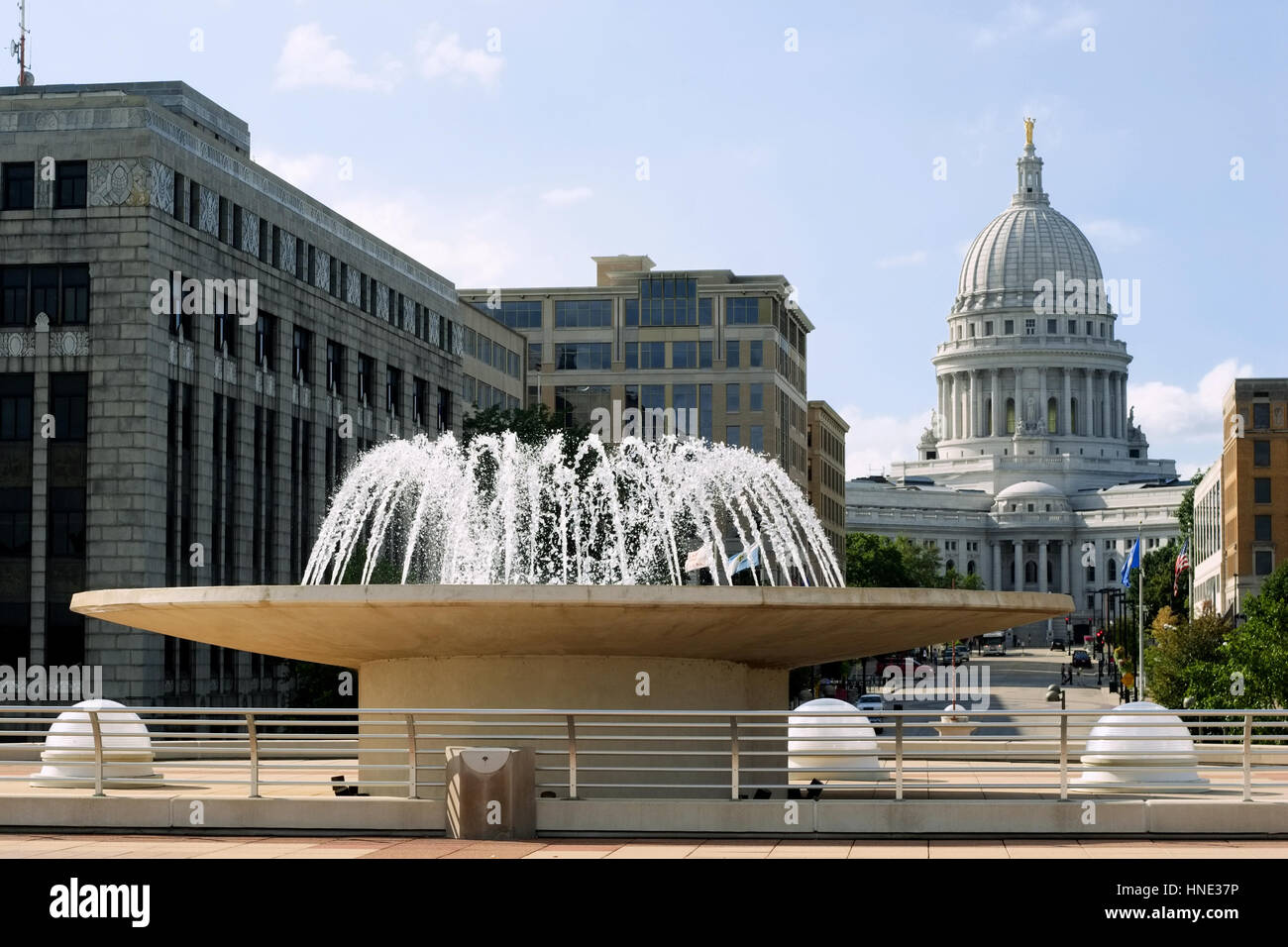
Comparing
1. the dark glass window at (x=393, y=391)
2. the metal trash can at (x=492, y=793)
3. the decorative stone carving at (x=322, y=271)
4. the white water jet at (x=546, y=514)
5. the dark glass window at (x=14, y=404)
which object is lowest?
the metal trash can at (x=492, y=793)

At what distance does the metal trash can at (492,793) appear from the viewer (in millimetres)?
17922

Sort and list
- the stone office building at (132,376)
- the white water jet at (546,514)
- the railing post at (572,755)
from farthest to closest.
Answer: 1. the stone office building at (132,376)
2. the white water jet at (546,514)
3. the railing post at (572,755)

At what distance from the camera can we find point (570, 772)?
1845cm

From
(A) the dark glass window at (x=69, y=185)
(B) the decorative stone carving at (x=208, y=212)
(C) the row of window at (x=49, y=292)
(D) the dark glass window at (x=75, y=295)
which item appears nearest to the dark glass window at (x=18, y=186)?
(A) the dark glass window at (x=69, y=185)

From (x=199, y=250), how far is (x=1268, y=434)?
71929 millimetres

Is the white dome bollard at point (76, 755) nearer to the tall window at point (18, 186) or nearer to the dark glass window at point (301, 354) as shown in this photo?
the tall window at point (18, 186)

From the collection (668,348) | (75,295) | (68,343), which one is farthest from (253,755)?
(668,348)

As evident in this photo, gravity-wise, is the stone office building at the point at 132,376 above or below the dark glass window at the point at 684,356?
below

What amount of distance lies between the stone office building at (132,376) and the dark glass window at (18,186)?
Answer: 0.12 feet

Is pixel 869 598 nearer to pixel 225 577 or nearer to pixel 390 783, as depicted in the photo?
pixel 390 783

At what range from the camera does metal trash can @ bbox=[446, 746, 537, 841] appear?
58.8 ft

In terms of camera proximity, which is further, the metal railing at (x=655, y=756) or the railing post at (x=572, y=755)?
the metal railing at (x=655, y=756)

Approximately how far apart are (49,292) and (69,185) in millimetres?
2770
